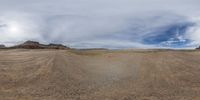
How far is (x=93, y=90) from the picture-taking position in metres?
22.2

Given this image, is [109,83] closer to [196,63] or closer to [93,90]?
[93,90]

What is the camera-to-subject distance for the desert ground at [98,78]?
2148 centimetres

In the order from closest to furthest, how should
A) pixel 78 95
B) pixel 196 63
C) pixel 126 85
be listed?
pixel 78 95, pixel 126 85, pixel 196 63

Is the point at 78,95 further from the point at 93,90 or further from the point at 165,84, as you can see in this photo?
the point at 165,84

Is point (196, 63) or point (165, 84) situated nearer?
point (165, 84)

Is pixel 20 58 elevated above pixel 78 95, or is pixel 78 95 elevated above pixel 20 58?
pixel 20 58

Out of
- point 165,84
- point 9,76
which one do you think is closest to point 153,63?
point 165,84

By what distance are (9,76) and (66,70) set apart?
441 cm

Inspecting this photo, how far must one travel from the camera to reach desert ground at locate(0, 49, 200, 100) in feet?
70.5

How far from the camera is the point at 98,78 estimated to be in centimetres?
2503

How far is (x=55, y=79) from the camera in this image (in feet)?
79.5

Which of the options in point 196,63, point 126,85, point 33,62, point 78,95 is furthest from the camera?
point 196,63

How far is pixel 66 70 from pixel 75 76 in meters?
1.63

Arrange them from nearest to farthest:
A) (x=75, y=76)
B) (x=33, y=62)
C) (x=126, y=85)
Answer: (x=126, y=85) < (x=75, y=76) < (x=33, y=62)
